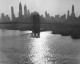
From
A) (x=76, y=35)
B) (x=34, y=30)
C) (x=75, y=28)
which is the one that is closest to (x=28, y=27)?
(x=34, y=30)

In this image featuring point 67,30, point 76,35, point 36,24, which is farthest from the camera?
point 67,30

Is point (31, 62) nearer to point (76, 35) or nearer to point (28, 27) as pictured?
point (76, 35)

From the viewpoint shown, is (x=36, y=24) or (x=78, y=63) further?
(x=36, y=24)

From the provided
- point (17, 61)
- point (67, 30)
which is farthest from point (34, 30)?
point (17, 61)

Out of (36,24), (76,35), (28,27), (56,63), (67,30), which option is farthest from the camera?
(28,27)

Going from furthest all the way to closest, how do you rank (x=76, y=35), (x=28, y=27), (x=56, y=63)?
(x=28, y=27), (x=76, y=35), (x=56, y=63)

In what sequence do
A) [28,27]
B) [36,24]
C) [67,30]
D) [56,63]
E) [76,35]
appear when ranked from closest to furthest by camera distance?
[56,63]
[76,35]
[36,24]
[67,30]
[28,27]

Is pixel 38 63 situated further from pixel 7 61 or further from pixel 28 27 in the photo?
pixel 28 27

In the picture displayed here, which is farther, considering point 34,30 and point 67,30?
point 67,30
